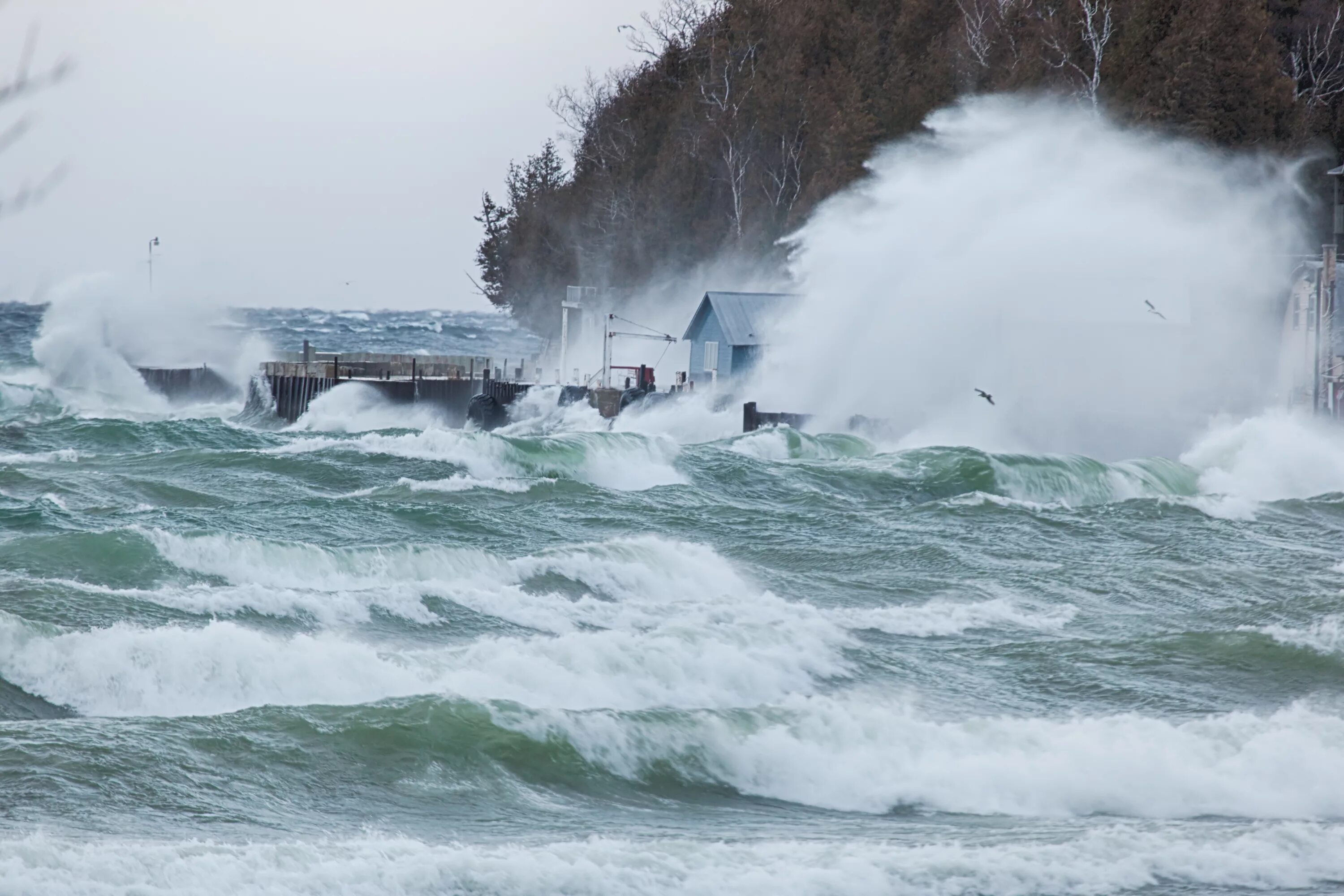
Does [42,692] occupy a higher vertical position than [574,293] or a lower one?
lower

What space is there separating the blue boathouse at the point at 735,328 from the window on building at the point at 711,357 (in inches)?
0.5

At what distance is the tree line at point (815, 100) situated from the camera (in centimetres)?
3906

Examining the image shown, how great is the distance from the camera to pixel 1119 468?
26.3 meters

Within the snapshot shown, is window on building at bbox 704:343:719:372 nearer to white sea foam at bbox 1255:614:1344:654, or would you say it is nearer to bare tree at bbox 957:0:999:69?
bare tree at bbox 957:0:999:69

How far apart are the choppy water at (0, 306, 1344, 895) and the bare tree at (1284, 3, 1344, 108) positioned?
85.4 feet

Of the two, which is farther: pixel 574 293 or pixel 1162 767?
pixel 574 293

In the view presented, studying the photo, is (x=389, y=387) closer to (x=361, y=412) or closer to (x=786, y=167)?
(x=361, y=412)

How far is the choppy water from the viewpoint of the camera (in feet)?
25.6

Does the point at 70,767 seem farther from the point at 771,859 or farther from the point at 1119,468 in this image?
the point at 1119,468

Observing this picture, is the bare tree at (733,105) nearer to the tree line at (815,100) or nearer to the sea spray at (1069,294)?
the tree line at (815,100)

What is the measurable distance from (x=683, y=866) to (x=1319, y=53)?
42.0 meters

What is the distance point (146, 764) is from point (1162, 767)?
5.98 meters

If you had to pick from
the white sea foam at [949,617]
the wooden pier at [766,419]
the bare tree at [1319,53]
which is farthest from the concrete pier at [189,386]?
the white sea foam at [949,617]

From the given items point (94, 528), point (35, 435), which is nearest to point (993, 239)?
point (35, 435)
